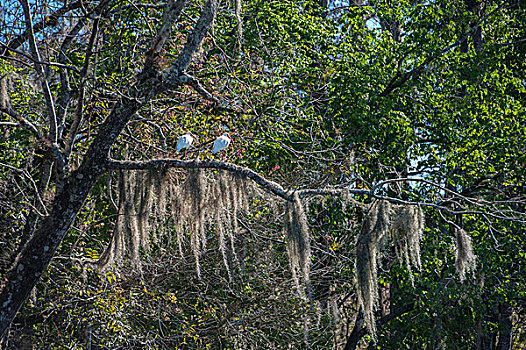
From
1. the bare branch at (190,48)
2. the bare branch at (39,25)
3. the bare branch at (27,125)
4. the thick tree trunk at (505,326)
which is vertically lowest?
the thick tree trunk at (505,326)

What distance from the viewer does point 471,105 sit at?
938 cm

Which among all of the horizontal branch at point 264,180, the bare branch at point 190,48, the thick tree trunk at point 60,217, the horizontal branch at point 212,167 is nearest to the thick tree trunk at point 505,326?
the horizontal branch at point 264,180

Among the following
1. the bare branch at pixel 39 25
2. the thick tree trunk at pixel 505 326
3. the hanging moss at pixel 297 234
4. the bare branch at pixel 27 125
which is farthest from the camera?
the thick tree trunk at pixel 505 326

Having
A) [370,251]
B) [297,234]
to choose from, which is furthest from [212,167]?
[370,251]

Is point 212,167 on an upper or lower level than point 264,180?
→ upper

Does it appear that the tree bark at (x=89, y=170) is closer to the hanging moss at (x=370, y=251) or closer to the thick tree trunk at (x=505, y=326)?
the hanging moss at (x=370, y=251)

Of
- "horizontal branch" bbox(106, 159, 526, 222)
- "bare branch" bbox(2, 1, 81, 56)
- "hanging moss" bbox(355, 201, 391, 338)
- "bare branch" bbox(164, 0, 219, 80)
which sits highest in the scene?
"bare branch" bbox(2, 1, 81, 56)

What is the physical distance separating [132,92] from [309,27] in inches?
205

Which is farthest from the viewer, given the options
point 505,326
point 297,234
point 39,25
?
point 505,326

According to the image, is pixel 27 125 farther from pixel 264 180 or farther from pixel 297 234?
pixel 297 234

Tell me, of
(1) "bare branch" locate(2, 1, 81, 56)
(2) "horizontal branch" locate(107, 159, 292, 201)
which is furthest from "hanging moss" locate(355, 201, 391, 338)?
(1) "bare branch" locate(2, 1, 81, 56)

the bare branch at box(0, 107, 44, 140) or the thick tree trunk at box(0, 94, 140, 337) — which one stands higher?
the bare branch at box(0, 107, 44, 140)

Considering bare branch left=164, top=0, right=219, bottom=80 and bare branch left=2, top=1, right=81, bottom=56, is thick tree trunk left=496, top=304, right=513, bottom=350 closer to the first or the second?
bare branch left=164, top=0, right=219, bottom=80

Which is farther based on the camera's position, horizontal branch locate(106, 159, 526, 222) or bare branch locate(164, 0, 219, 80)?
bare branch locate(164, 0, 219, 80)
